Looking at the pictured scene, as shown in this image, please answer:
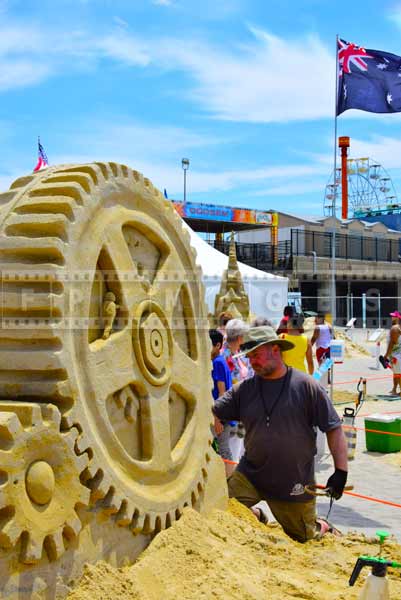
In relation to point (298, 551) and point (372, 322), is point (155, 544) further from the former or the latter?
point (372, 322)

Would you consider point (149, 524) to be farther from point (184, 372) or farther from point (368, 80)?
point (368, 80)

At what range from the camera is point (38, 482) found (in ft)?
8.14

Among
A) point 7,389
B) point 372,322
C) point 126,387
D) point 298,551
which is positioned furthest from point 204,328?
point 372,322

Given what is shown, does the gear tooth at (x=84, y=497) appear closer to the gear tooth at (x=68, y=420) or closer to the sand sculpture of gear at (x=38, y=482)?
the sand sculpture of gear at (x=38, y=482)

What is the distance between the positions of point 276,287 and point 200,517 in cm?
1633

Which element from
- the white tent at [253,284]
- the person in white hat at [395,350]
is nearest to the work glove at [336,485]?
the person in white hat at [395,350]

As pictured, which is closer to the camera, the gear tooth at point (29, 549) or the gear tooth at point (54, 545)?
the gear tooth at point (29, 549)

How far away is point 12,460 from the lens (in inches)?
93.4

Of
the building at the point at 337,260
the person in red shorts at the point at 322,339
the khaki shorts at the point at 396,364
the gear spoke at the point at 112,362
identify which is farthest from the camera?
the building at the point at 337,260

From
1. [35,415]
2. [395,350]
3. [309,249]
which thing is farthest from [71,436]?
[309,249]

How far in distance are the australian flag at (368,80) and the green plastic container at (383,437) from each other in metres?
6.52

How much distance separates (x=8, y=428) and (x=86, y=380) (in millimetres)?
507

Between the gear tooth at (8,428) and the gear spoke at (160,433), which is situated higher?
the gear tooth at (8,428)

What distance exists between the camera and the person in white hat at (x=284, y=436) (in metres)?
3.97
